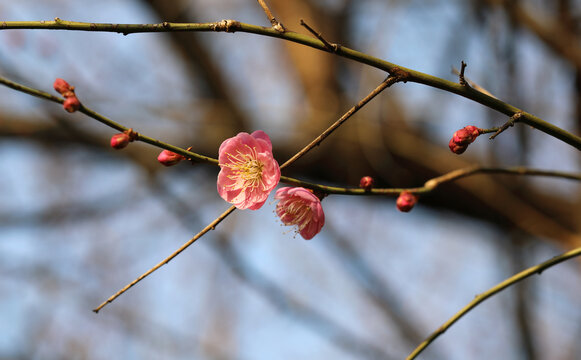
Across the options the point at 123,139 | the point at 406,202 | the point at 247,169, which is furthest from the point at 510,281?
the point at 123,139

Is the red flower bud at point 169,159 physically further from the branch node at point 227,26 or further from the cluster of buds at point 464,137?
the cluster of buds at point 464,137

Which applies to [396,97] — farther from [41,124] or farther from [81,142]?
[41,124]

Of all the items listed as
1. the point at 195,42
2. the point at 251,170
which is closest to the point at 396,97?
the point at 195,42

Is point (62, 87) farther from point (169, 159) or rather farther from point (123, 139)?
point (169, 159)

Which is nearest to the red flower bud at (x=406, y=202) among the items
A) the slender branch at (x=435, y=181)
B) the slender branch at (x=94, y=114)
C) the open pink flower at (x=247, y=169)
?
the slender branch at (x=435, y=181)

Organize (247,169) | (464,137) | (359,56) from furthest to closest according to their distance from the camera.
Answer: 1. (247,169)
2. (464,137)
3. (359,56)

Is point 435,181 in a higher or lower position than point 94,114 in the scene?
higher
